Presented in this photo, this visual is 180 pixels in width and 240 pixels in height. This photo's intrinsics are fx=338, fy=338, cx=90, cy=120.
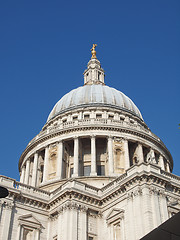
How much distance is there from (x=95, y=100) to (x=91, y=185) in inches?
775

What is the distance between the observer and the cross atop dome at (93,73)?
6238 centimetres

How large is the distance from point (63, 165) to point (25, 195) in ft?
41.0

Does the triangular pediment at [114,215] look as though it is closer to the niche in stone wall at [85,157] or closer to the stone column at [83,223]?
the stone column at [83,223]

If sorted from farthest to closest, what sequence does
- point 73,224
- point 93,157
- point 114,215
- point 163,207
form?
point 93,157 < point 114,215 < point 73,224 < point 163,207

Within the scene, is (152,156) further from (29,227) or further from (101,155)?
(29,227)

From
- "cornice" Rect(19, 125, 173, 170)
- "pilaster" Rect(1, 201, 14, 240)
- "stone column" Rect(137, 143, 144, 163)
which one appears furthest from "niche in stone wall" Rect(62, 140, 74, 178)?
"pilaster" Rect(1, 201, 14, 240)

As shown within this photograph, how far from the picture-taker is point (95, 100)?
5303cm

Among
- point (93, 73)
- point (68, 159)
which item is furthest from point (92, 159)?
point (93, 73)

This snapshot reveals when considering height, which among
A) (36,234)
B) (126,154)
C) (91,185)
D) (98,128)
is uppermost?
(98,128)

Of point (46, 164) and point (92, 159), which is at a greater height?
point (46, 164)

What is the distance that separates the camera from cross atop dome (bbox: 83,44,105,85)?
6238 centimetres

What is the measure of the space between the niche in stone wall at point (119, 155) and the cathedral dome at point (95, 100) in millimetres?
8745

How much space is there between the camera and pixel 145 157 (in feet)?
155

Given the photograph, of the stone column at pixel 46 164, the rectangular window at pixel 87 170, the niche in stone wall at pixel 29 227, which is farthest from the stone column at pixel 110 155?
the niche in stone wall at pixel 29 227
